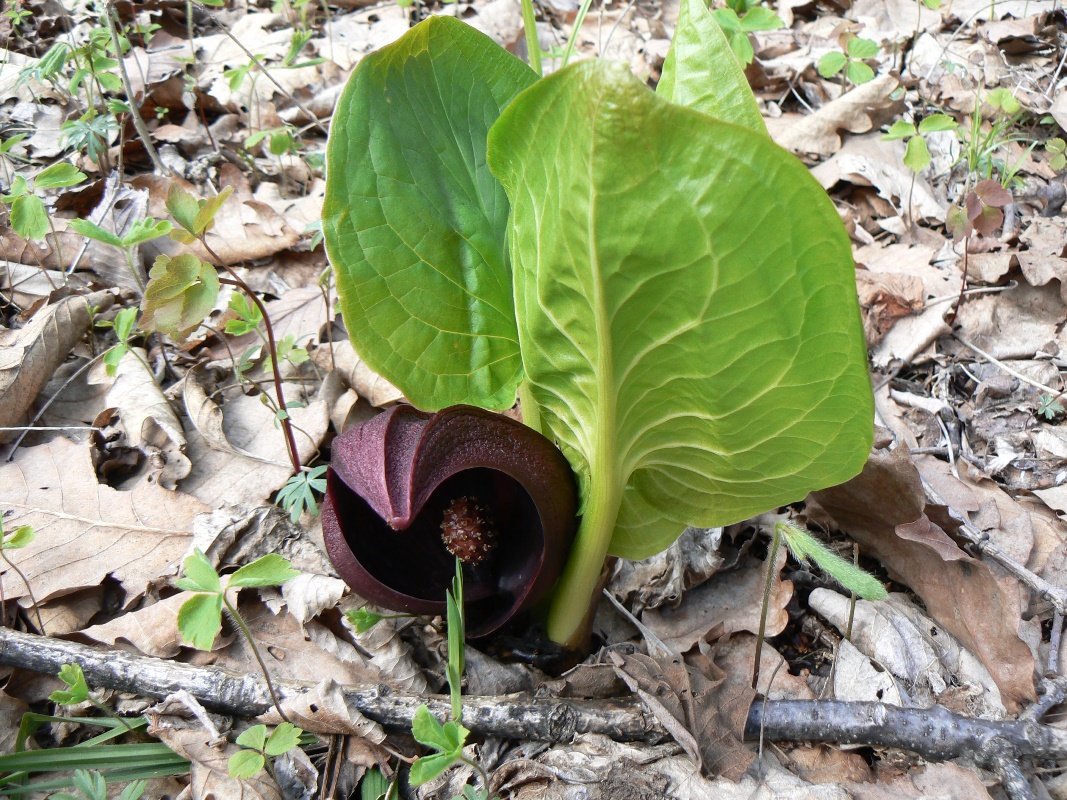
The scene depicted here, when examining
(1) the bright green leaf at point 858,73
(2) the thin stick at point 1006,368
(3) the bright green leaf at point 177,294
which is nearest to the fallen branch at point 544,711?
(3) the bright green leaf at point 177,294

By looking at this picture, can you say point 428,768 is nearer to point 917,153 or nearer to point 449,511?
point 449,511

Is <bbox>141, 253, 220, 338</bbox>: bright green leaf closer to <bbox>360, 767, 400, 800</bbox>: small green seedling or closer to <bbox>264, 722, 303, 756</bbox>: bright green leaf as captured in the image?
<bbox>264, 722, 303, 756</bbox>: bright green leaf

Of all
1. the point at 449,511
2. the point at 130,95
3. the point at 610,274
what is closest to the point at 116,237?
the point at 449,511

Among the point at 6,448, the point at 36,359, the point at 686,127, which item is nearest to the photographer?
the point at 686,127

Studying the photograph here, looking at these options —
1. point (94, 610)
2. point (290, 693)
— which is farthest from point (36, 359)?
point (290, 693)

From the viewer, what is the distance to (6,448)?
7.80ft

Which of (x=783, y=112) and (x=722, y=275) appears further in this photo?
(x=783, y=112)

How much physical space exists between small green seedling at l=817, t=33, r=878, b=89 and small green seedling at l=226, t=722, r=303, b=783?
371 centimetres

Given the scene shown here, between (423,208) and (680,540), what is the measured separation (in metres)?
1.18

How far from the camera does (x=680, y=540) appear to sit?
87.9 inches

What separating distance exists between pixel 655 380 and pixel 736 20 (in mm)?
2795

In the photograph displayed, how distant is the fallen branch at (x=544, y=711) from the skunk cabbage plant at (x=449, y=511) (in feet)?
0.66

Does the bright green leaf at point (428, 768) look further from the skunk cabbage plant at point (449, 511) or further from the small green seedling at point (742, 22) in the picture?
the small green seedling at point (742, 22)

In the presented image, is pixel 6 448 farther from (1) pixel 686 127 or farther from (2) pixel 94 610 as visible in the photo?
(1) pixel 686 127
